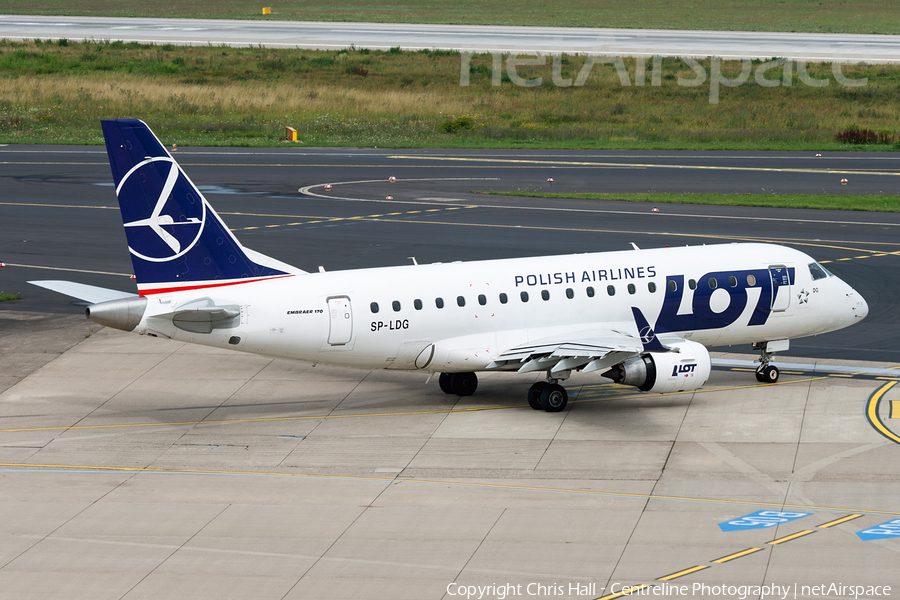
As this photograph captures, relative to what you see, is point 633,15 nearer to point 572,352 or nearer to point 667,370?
point 667,370

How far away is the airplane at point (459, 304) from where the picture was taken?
2892cm

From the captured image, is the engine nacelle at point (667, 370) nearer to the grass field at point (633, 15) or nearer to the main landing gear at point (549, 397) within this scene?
the main landing gear at point (549, 397)

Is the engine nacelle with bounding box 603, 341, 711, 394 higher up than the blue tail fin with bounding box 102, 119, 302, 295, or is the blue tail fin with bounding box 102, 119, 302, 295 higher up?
the blue tail fin with bounding box 102, 119, 302, 295

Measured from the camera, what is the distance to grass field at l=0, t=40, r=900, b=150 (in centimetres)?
9112

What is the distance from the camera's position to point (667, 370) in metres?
29.9

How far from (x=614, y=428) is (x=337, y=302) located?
8.33 meters

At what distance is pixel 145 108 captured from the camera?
10075 centimetres

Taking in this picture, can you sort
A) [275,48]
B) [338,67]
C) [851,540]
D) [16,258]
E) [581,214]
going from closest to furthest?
[851,540], [16,258], [581,214], [338,67], [275,48]

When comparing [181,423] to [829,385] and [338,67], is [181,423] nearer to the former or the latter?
[829,385]

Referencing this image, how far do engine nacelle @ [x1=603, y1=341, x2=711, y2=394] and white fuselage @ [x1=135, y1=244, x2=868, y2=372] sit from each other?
2.62 meters

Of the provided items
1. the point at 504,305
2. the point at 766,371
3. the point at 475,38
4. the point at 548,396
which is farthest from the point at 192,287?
the point at 475,38

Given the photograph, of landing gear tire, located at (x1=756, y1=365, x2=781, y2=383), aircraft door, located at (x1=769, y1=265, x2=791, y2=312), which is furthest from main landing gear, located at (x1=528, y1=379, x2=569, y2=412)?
aircraft door, located at (x1=769, y1=265, x2=791, y2=312)

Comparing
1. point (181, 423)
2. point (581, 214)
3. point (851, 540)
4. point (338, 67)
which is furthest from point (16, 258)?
point (338, 67)

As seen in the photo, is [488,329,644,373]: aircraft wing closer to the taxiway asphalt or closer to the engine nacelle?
the engine nacelle
